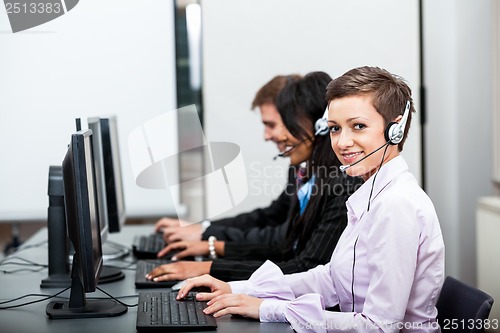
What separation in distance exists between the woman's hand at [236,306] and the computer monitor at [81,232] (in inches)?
8.7

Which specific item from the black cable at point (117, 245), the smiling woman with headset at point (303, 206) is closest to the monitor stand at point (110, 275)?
the smiling woman with headset at point (303, 206)

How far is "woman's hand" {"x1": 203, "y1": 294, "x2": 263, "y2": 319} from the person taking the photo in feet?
5.17

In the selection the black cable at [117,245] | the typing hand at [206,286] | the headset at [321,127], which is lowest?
the black cable at [117,245]

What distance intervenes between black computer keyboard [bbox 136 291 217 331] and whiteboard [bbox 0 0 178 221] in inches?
19.2

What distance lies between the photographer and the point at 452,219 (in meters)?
3.28

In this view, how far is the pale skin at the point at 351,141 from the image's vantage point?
1546 millimetres

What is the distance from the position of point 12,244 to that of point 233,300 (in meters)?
2.17

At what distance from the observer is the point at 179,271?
2.00 meters

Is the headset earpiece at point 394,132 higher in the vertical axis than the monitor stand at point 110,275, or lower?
higher

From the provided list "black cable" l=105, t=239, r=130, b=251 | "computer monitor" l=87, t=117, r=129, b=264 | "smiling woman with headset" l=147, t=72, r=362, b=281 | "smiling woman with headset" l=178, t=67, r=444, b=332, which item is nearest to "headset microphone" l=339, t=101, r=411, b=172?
"smiling woman with headset" l=178, t=67, r=444, b=332

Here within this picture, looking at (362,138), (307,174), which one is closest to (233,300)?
(362,138)

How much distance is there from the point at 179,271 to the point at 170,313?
400 millimetres

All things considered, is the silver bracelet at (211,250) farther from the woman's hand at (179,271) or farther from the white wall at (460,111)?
the white wall at (460,111)

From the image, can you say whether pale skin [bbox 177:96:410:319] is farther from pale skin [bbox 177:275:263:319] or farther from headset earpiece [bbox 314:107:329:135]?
headset earpiece [bbox 314:107:329:135]
